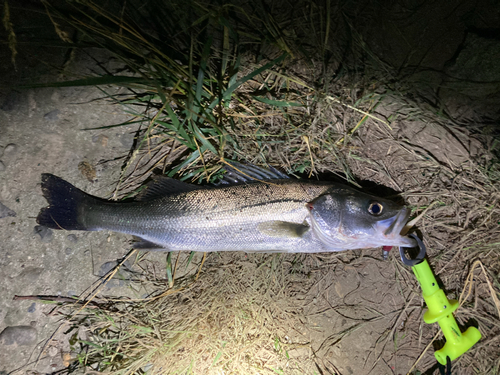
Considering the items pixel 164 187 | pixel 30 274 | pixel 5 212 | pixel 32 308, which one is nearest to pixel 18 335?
pixel 32 308

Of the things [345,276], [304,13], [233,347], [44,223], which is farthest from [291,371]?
[304,13]

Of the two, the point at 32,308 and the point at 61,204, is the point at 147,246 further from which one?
the point at 32,308

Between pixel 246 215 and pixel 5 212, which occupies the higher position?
pixel 246 215

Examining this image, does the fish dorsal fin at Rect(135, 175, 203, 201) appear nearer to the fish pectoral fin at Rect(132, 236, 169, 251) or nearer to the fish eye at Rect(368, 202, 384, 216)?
the fish pectoral fin at Rect(132, 236, 169, 251)

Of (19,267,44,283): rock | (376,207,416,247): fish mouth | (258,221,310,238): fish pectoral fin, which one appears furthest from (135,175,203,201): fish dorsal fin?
(376,207,416,247): fish mouth

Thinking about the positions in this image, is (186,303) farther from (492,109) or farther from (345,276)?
(492,109)

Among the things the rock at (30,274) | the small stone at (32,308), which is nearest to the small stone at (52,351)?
the small stone at (32,308)
